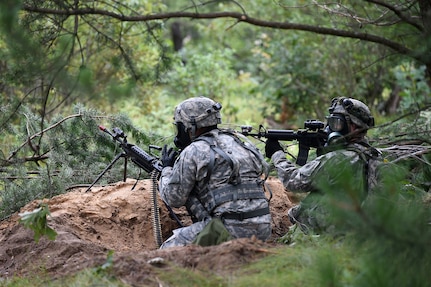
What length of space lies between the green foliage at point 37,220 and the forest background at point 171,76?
1.22 meters

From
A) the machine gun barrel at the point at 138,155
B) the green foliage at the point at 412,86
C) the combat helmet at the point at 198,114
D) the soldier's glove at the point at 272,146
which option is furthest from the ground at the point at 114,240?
the green foliage at the point at 412,86

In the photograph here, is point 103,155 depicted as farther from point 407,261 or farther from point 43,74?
point 407,261

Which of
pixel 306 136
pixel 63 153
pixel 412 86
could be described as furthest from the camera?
pixel 412 86

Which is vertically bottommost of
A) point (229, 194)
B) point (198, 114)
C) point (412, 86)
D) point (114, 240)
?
point (114, 240)

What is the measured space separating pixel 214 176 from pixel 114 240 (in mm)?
1468

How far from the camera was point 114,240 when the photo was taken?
267 inches

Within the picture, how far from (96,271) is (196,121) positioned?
189cm

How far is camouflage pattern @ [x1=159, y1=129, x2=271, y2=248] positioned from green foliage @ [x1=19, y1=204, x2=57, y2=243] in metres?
1.14

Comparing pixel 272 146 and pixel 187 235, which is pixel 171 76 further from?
pixel 187 235

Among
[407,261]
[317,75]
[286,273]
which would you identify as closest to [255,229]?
[286,273]

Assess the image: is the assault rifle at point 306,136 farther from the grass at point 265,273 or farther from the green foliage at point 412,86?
the green foliage at point 412,86

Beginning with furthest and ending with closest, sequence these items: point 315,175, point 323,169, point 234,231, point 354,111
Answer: point 234,231 → point 354,111 → point 315,175 → point 323,169

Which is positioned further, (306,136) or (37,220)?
(306,136)

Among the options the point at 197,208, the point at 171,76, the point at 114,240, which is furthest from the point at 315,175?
the point at 171,76
